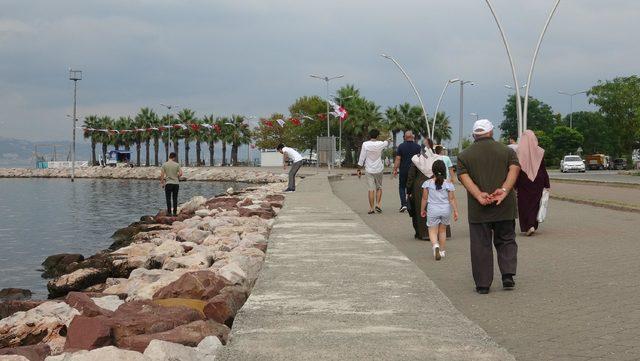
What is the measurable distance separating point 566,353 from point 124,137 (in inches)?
5155

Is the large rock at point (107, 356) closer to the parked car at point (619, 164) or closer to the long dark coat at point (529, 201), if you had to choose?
the long dark coat at point (529, 201)

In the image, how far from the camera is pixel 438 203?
34.1ft

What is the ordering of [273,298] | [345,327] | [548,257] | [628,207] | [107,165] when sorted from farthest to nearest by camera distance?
1. [107,165]
2. [628,207]
3. [548,257]
4. [273,298]
5. [345,327]

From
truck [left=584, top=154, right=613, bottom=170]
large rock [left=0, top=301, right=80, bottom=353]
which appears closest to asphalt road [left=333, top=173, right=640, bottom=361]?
large rock [left=0, top=301, right=80, bottom=353]

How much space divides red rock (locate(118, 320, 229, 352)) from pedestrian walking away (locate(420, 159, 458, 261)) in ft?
16.3

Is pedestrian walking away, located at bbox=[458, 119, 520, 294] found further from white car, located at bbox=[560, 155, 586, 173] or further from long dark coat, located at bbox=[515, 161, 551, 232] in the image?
white car, located at bbox=[560, 155, 586, 173]

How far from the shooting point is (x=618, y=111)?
3649 inches

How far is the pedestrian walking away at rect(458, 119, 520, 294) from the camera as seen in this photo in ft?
25.3

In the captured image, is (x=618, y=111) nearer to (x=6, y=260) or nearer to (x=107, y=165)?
(x=107, y=165)

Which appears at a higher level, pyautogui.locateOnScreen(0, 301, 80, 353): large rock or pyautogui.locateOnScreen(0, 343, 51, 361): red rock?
pyautogui.locateOnScreen(0, 343, 51, 361): red rock

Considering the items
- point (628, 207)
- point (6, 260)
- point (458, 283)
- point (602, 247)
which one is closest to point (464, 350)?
point (458, 283)

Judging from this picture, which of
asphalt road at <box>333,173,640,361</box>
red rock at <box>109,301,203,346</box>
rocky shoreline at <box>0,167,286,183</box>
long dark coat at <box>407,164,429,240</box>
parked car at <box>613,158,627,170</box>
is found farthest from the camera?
parked car at <box>613,158,627,170</box>

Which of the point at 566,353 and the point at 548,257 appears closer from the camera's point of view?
the point at 566,353

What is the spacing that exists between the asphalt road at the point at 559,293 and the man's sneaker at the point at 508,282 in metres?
0.09
